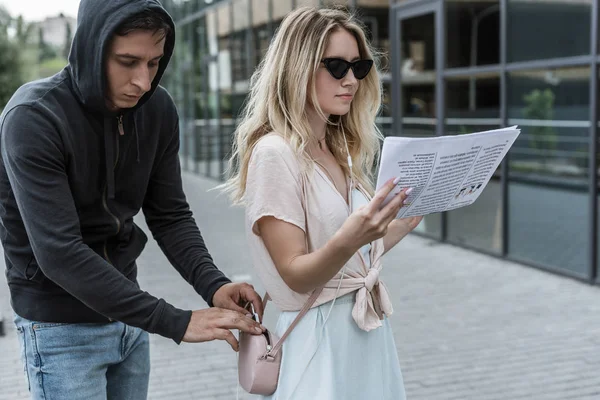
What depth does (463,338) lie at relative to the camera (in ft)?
18.7

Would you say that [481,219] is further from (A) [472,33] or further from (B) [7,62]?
(B) [7,62]

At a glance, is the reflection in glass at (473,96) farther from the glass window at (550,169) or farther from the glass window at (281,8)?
the glass window at (281,8)

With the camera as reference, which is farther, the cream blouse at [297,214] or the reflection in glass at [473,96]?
the reflection in glass at [473,96]

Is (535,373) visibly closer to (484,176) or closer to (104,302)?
(484,176)

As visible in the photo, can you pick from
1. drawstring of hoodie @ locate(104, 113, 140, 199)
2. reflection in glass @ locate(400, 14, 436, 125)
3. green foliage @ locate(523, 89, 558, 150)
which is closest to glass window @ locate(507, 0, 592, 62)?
green foliage @ locate(523, 89, 558, 150)

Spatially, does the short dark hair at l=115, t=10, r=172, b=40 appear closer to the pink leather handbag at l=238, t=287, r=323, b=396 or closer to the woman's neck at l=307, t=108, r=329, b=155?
the woman's neck at l=307, t=108, r=329, b=155

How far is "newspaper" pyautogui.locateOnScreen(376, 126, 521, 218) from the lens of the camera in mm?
1807

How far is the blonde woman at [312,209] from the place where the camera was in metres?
2.02

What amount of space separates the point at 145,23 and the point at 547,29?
6564mm

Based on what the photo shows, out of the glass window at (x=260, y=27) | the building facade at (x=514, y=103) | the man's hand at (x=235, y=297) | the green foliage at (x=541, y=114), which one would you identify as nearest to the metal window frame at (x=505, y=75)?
the building facade at (x=514, y=103)

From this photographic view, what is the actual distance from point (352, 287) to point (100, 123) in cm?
81

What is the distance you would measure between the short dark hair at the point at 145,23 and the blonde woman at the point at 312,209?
1.23 feet

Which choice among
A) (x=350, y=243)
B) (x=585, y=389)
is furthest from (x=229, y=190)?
(x=585, y=389)

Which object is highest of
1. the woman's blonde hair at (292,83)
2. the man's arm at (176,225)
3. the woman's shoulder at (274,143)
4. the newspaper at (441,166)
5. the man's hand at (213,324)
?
the woman's blonde hair at (292,83)
